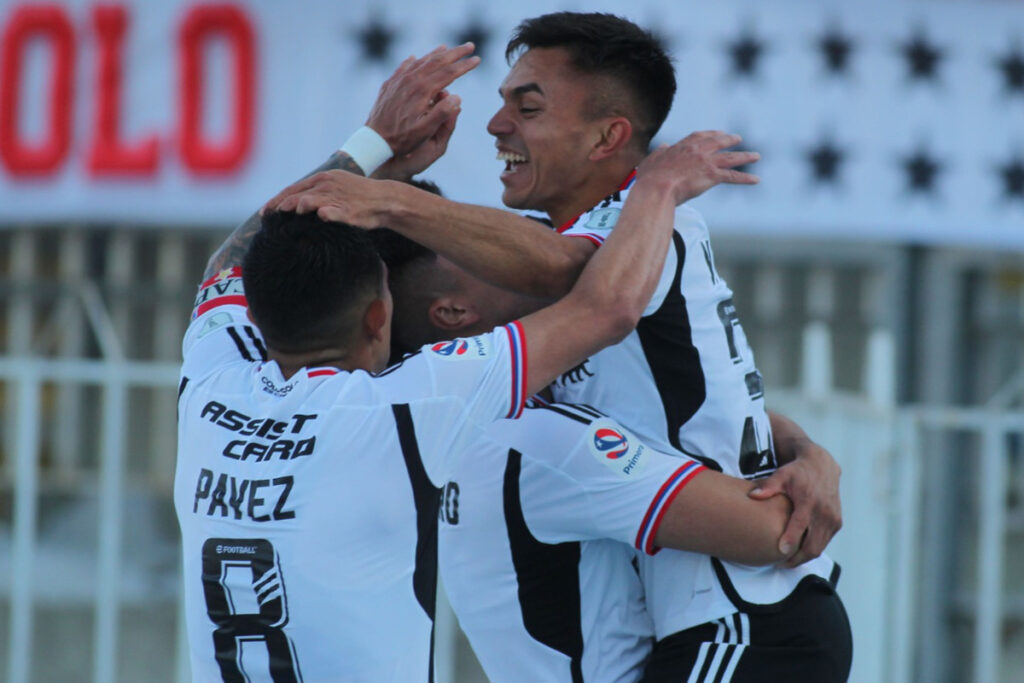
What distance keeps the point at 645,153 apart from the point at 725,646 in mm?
1048

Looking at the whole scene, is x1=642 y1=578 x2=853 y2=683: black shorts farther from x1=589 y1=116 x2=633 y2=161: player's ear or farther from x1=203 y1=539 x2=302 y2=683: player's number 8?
x1=589 y1=116 x2=633 y2=161: player's ear

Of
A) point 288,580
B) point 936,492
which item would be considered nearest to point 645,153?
point 288,580

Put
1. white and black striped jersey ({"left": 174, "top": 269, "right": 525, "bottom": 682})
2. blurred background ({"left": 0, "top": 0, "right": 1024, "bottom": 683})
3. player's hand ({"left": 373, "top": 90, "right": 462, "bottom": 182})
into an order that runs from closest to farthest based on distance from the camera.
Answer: white and black striped jersey ({"left": 174, "top": 269, "right": 525, "bottom": 682}) → player's hand ({"left": 373, "top": 90, "right": 462, "bottom": 182}) → blurred background ({"left": 0, "top": 0, "right": 1024, "bottom": 683})

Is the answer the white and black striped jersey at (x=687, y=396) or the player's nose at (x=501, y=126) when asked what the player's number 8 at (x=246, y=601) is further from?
the player's nose at (x=501, y=126)

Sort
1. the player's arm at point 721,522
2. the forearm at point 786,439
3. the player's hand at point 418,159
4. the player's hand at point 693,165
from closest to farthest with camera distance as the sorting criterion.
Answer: the player's arm at point 721,522 < the player's hand at point 693,165 < the forearm at point 786,439 < the player's hand at point 418,159

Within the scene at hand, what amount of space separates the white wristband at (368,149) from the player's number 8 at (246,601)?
91 cm

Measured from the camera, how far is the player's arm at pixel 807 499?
2.34 meters

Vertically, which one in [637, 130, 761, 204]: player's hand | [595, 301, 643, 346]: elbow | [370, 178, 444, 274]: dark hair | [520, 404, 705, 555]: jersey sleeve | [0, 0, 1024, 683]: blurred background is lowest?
[520, 404, 705, 555]: jersey sleeve

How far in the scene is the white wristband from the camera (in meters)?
2.65

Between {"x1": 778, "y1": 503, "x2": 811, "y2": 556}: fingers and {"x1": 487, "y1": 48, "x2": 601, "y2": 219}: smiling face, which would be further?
{"x1": 487, "y1": 48, "x2": 601, "y2": 219}: smiling face

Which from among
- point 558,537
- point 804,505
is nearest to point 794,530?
point 804,505

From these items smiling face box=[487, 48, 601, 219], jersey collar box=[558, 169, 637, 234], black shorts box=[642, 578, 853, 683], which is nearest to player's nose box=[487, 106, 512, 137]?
smiling face box=[487, 48, 601, 219]

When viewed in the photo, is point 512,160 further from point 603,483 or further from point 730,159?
point 603,483

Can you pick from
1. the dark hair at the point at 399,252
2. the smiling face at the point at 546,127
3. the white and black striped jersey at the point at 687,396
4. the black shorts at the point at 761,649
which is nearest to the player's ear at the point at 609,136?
the smiling face at the point at 546,127
